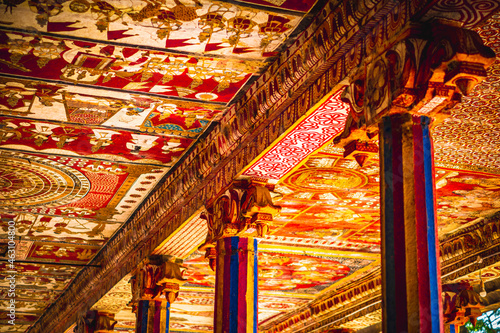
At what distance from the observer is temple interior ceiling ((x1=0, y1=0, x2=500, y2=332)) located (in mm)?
5453

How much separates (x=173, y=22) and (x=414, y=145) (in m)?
2.31

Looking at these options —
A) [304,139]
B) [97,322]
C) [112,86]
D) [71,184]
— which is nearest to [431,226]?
[304,139]

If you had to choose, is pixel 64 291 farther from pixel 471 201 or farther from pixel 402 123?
pixel 402 123

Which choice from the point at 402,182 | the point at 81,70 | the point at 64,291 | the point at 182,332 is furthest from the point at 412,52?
the point at 182,332

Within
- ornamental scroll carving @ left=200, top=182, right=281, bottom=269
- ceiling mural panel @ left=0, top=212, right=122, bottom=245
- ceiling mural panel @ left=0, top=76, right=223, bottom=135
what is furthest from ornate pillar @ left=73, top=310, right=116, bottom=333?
ceiling mural panel @ left=0, top=76, right=223, bottom=135

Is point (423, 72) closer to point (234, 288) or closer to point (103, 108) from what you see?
point (234, 288)

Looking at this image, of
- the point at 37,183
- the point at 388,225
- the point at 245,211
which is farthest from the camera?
the point at 37,183

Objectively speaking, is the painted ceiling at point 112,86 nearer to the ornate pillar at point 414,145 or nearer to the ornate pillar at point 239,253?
the ornate pillar at point 239,253

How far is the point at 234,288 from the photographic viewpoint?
6906mm

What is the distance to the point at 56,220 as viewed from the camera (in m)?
10.7

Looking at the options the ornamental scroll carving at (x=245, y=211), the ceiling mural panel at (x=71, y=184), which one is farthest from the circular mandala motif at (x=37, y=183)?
the ornamental scroll carving at (x=245, y=211)

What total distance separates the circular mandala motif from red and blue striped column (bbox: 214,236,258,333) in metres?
2.71

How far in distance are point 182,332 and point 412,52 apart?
15106 millimetres

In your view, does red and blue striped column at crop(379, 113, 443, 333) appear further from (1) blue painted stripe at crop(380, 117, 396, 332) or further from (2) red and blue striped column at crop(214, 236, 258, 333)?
(2) red and blue striped column at crop(214, 236, 258, 333)
